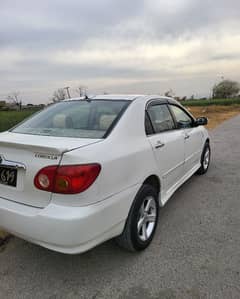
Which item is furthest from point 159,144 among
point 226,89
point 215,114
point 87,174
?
point 226,89

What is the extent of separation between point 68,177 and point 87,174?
0.47 feet

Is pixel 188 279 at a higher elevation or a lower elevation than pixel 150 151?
lower

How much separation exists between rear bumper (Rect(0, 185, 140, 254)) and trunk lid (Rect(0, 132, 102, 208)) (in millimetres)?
75

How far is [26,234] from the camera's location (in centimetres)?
214

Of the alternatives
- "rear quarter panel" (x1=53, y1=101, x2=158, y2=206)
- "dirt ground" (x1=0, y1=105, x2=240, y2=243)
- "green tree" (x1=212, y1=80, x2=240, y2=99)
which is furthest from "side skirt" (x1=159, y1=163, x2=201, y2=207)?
"green tree" (x1=212, y1=80, x2=240, y2=99)

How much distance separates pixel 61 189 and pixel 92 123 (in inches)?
38.8

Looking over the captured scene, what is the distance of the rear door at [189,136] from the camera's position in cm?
396

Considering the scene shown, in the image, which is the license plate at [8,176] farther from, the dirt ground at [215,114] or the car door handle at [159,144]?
the dirt ground at [215,114]

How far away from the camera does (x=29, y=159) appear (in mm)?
2150

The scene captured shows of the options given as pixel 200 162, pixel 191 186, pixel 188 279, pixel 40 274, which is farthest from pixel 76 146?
pixel 200 162

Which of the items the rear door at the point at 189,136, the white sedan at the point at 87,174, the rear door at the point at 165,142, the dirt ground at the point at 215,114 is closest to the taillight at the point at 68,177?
the white sedan at the point at 87,174

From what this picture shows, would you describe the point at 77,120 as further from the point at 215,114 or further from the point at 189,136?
the point at 215,114

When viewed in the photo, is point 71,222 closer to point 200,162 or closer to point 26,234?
point 26,234

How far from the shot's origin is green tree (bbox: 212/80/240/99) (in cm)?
6009
